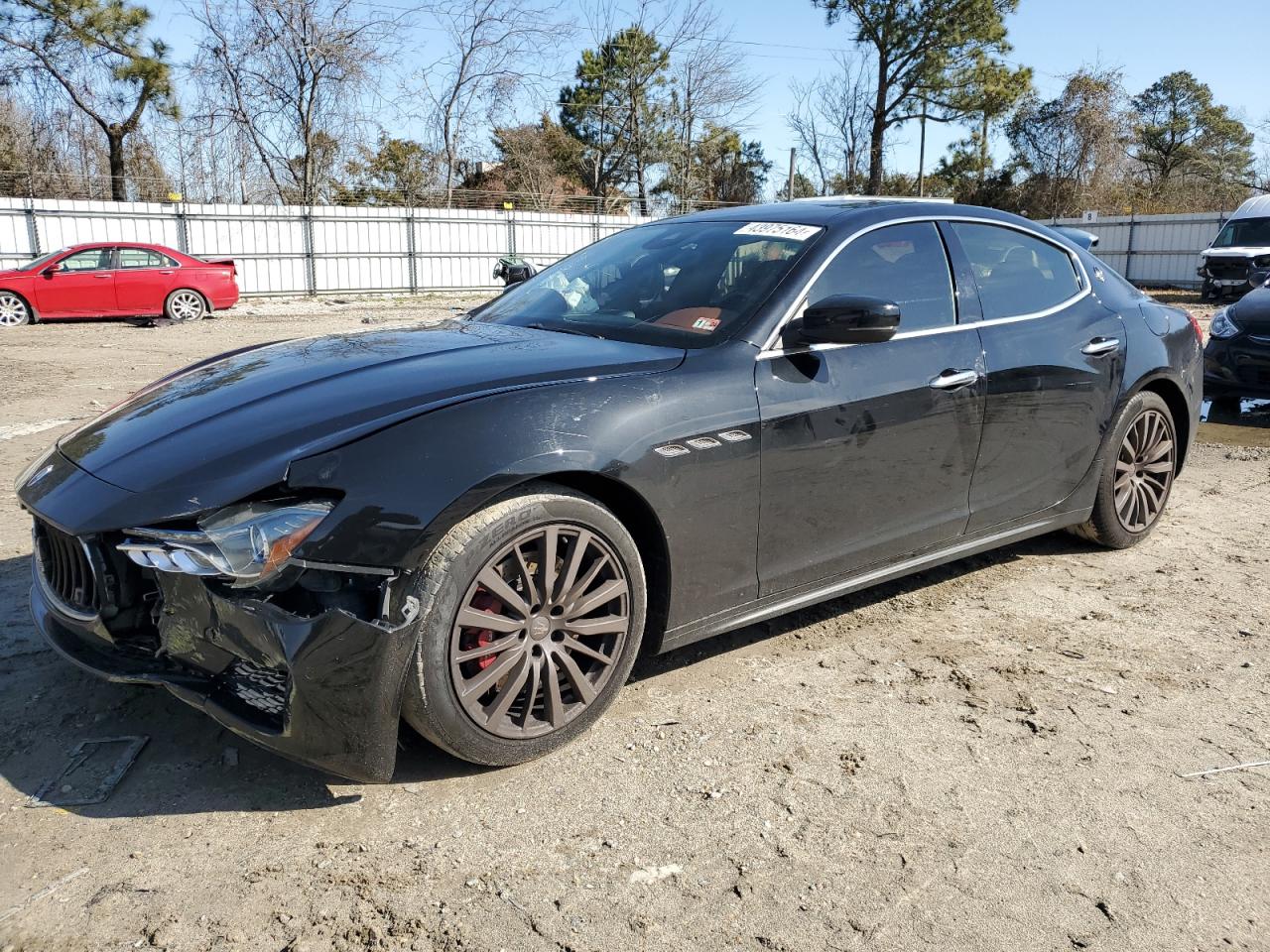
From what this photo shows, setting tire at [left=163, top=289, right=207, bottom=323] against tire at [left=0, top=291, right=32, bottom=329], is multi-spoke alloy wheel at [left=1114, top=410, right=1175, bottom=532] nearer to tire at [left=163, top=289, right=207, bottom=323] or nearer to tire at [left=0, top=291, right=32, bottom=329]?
tire at [left=163, top=289, right=207, bottom=323]

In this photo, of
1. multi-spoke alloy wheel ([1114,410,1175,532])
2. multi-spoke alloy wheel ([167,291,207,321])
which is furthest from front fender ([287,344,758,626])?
multi-spoke alloy wheel ([167,291,207,321])

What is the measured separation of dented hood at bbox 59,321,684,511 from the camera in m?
2.56

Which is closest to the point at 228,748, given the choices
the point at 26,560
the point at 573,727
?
the point at 573,727

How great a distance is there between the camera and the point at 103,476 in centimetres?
271

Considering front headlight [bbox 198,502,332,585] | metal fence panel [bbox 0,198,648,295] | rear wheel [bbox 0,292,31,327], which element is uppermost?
metal fence panel [bbox 0,198,648,295]

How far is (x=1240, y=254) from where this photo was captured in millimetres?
20734

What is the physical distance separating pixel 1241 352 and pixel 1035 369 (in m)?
5.53

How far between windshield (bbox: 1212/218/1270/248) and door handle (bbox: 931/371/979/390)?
2150 cm

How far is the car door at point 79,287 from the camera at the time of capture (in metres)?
16.2

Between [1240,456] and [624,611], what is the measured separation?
20.2 ft

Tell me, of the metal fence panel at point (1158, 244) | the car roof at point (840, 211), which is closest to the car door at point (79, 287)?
the car roof at point (840, 211)

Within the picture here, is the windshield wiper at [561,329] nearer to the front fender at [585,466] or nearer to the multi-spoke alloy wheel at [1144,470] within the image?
the front fender at [585,466]

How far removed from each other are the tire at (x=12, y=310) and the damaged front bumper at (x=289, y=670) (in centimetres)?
1616

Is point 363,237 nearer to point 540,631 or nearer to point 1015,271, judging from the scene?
point 1015,271
